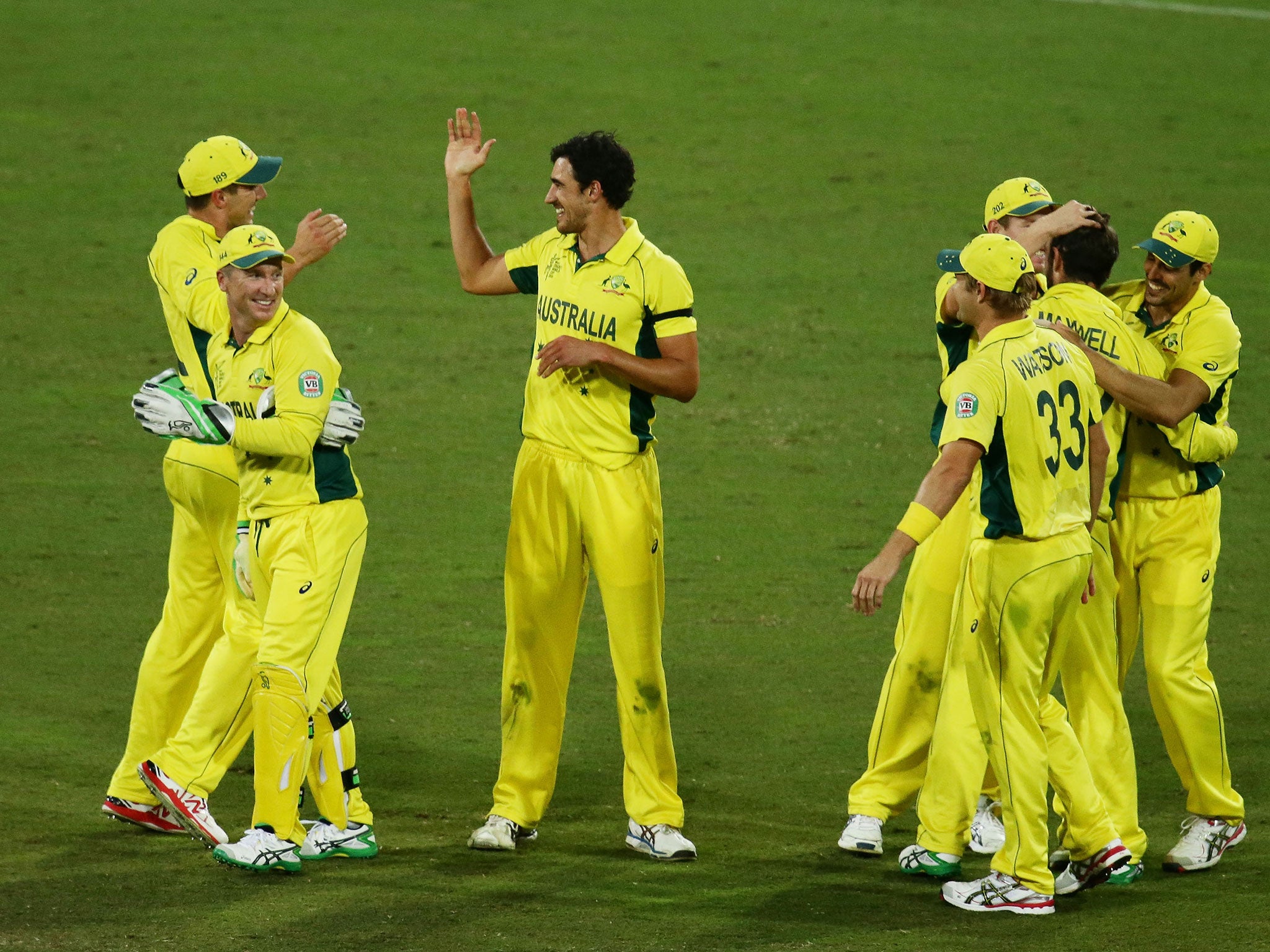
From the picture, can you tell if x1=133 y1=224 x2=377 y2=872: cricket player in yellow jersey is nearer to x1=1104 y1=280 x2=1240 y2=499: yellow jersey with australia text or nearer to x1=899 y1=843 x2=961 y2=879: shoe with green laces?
x1=899 y1=843 x2=961 y2=879: shoe with green laces

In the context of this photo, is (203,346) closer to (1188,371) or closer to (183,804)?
(183,804)

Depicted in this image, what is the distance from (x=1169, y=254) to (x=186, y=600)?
361cm

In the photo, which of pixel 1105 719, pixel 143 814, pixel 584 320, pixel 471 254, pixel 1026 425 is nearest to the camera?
pixel 1026 425

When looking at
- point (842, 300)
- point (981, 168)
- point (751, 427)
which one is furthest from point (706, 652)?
point (981, 168)

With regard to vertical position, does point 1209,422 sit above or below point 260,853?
above

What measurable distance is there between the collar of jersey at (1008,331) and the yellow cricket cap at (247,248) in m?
2.24

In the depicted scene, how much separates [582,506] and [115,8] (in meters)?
13.8

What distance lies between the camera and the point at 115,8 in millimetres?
18062

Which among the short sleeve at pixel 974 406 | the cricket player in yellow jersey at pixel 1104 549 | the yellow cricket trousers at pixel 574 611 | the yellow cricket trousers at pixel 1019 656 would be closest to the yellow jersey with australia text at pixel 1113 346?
the cricket player in yellow jersey at pixel 1104 549

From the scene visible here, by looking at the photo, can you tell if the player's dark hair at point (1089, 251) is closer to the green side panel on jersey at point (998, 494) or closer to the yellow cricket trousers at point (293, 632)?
the green side panel on jersey at point (998, 494)

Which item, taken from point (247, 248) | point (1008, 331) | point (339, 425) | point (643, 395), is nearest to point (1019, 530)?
point (1008, 331)

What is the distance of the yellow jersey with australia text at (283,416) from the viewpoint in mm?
5707

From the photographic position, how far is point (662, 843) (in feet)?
20.1

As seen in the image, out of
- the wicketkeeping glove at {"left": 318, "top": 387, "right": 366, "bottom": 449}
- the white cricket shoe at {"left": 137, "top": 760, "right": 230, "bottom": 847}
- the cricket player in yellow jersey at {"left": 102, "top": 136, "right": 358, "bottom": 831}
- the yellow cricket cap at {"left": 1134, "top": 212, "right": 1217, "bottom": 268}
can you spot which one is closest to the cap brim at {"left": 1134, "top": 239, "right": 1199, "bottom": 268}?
the yellow cricket cap at {"left": 1134, "top": 212, "right": 1217, "bottom": 268}
